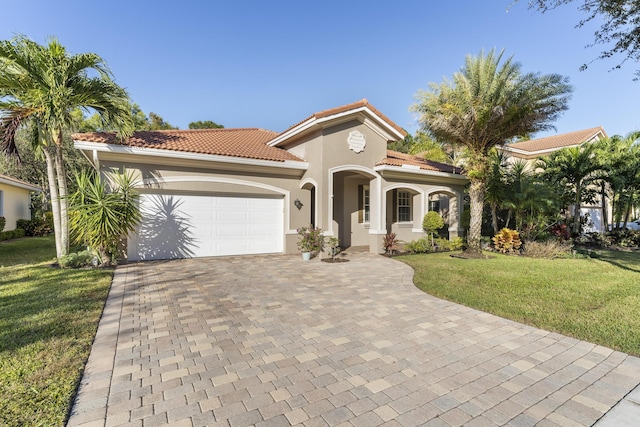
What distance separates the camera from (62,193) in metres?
9.62

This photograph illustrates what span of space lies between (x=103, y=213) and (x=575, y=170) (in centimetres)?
2017

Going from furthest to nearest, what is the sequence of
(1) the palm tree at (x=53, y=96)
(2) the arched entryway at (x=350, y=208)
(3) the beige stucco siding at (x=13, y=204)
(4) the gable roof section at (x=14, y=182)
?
(3) the beige stucco siding at (x=13, y=204) < (4) the gable roof section at (x=14, y=182) < (2) the arched entryway at (x=350, y=208) < (1) the palm tree at (x=53, y=96)

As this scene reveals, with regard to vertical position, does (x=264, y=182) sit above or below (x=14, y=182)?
below

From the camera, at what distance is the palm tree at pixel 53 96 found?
8531 millimetres

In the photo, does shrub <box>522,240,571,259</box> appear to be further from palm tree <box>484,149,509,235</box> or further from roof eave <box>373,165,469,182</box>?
roof eave <box>373,165,469,182</box>

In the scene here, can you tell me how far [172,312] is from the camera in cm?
570

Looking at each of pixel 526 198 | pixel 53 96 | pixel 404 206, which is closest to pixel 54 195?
pixel 53 96

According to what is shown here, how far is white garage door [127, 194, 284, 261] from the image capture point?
10891 millimetres

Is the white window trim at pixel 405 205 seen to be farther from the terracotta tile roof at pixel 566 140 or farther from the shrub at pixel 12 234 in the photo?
the shrub at pixel 12 234

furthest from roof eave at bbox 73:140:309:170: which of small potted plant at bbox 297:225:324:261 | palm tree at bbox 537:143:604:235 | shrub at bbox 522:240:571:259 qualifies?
palm tree at bbox 537:143:604:235

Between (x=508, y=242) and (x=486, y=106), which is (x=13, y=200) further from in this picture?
(x=508, y=242)

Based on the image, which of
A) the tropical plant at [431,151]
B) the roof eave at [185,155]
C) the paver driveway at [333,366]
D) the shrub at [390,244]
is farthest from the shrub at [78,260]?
the tropical plant at [431,151]

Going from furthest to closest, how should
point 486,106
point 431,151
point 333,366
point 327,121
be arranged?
point 431,151
point 327,121
point 486,106
point 333,366

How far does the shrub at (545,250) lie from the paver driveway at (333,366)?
8827 millimetres
